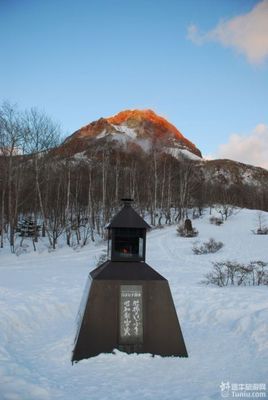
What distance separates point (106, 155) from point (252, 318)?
30281 millimetres

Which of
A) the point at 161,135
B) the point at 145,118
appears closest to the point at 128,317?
the point at 161,135

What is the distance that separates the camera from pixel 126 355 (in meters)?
6.39

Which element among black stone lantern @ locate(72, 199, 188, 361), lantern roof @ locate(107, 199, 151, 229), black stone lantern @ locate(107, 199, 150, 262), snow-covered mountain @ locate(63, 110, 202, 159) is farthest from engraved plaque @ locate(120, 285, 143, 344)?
snow-covered mountain @ locate(63, 110, 202, 159)

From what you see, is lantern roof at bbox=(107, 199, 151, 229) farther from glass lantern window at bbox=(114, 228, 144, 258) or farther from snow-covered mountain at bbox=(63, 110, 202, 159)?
snow-covered mountain at bbox=(63, 110, 202, 159)

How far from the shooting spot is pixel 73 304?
10031 millimetres

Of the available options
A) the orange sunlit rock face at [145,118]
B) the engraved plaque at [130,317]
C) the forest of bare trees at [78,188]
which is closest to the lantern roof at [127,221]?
the engraved plaque at [130,317]

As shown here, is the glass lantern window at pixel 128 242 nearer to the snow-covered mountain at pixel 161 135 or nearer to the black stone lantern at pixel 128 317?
the black stone lantern at pixel 128 317

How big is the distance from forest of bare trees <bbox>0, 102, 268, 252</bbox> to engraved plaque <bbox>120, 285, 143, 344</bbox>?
19.8 meters

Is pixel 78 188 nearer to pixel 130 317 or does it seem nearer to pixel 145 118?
pixel 130 317

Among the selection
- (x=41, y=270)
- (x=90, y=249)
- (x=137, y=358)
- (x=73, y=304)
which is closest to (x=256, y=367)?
(x=137, y=358)

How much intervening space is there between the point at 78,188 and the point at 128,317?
30493mm

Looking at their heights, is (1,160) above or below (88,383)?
above

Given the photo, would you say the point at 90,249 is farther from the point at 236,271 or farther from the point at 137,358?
the point at 137,358

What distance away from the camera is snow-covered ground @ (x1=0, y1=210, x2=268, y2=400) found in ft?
17.3
